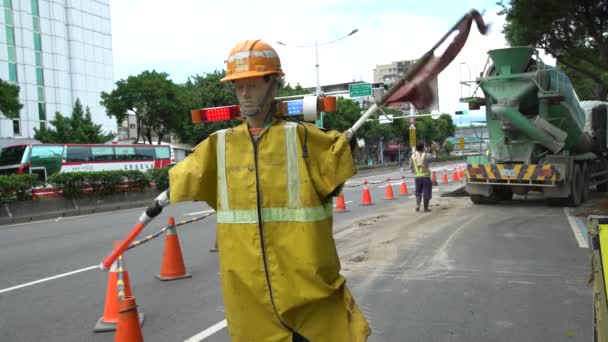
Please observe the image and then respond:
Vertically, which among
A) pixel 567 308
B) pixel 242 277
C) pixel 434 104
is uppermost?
pixel 434 104

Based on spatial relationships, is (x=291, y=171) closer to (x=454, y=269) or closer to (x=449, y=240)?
(x=454, y=269)

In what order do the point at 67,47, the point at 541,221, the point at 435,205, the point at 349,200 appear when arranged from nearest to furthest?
the point at 541,221
the point at 435,205
the point at 349,200
the point at 67,47

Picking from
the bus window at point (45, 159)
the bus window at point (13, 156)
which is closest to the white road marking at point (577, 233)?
the bus window at point (45, 159)

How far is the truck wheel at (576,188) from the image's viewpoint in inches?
529

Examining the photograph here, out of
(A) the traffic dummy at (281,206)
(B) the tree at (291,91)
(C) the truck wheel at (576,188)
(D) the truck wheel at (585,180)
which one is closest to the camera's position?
(A) the traffic dummy at (281,206)

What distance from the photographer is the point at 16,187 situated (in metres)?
17.0

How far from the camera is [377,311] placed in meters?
5.30

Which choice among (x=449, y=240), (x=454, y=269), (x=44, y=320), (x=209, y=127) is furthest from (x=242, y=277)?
(x=209, y=127)

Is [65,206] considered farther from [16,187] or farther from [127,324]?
[127,324]

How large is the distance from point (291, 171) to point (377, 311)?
125 inches

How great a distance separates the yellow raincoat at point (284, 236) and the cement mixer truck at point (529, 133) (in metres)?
11.0

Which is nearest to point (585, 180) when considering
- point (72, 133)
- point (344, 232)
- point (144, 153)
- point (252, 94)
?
point (344, 232)

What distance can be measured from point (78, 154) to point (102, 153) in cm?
164

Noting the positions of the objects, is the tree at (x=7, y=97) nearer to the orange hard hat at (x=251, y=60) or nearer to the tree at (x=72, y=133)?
the tree at (x=72, y=133)
